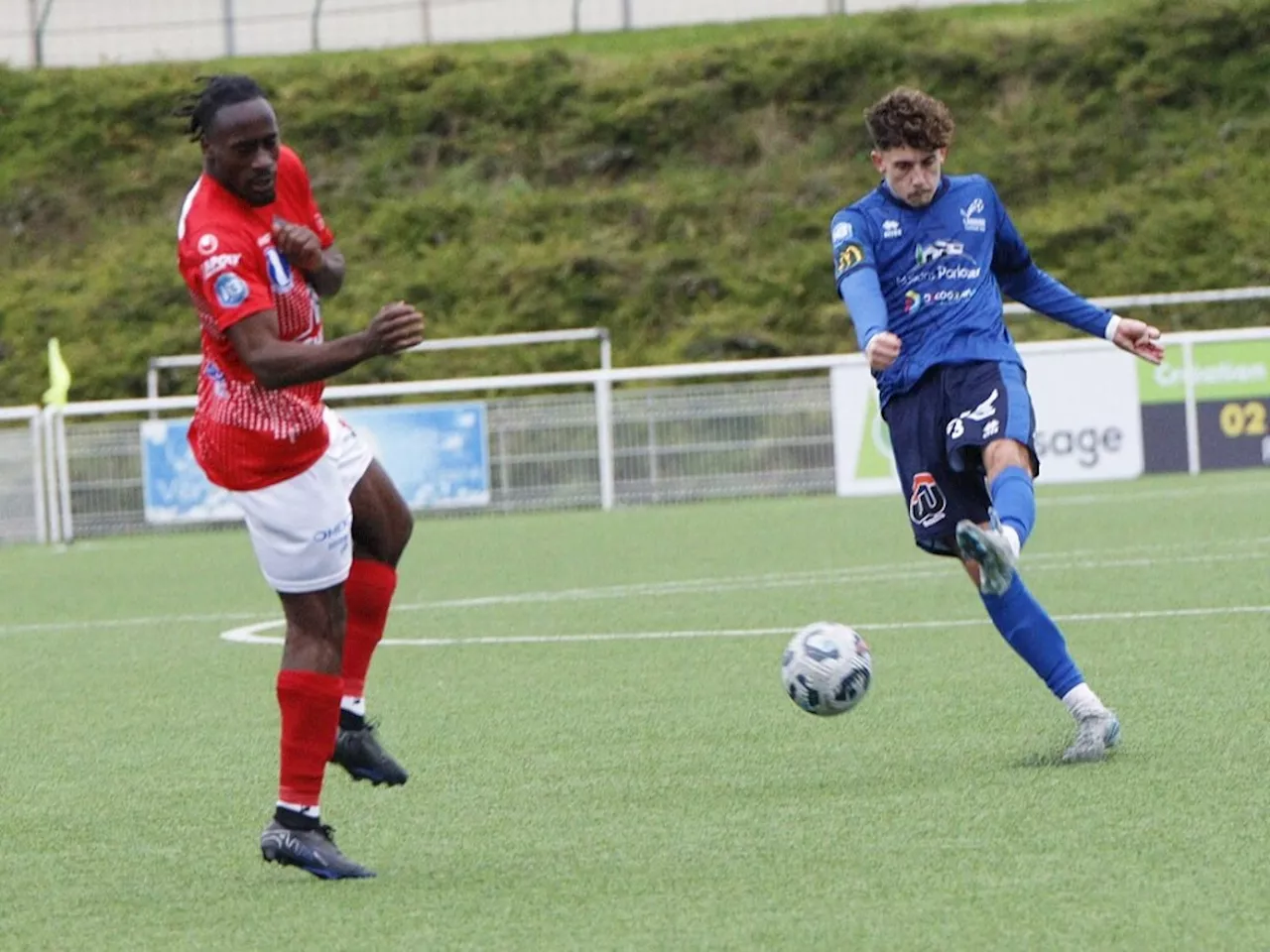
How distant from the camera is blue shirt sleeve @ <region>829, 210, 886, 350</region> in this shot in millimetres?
6727

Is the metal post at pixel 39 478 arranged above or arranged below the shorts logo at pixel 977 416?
below

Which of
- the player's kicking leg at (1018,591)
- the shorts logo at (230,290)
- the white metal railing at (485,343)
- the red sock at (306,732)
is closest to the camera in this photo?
the shorts logo at (230,290)

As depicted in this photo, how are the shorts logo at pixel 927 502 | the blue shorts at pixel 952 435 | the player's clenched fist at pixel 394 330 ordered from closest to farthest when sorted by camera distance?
the player's clenched fist at pixel 394 330 → the blue shorts at pixel 952 435 → the shorts logo at pixel 927 502

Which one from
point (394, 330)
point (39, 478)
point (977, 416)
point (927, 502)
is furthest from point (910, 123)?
point (39, 478)

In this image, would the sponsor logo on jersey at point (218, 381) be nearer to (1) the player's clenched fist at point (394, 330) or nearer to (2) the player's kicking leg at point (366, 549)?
(1) the player's clenched fist at point (394, 330)

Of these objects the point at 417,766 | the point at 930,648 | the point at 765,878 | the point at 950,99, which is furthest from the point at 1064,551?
the point at 950,99

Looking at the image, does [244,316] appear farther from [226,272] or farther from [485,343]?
[485,343]

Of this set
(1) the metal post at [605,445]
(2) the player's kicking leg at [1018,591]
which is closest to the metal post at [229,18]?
(1) the metal post at [605,445]

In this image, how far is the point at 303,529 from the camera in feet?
18.2

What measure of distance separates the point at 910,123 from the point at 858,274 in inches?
17.2

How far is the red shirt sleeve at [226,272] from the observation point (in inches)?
209

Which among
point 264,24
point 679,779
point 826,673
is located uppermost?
point 264,24

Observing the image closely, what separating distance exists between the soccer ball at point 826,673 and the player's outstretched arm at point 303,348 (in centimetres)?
190

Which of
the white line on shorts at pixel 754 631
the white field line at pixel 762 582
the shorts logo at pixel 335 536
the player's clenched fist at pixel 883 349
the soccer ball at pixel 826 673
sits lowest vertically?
the white field line at pixel 762 582
